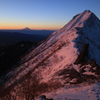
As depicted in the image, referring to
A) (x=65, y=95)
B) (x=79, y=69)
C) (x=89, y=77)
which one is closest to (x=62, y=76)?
(x=79, y=69)

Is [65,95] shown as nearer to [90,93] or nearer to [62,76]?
[90,93]

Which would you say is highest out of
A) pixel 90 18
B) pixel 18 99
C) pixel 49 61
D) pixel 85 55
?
pixel 90 18

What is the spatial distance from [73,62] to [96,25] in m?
50.5

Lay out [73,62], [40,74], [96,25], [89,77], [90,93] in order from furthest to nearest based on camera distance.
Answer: [96,25]
[40,74]
[73,62]
[89,77]
[90,93]

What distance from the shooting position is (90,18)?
6850cm

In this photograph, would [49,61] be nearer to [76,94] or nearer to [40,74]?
[40,74]

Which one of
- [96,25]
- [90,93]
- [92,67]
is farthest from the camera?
[96,25]

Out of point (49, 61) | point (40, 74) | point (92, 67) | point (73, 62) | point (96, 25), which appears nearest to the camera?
point (92, 67)

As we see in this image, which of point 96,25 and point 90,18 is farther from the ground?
point 90,18

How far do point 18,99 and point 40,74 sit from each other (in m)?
10.8

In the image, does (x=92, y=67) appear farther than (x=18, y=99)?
Yes

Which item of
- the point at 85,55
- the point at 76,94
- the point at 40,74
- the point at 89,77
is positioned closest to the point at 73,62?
the point at 85,55

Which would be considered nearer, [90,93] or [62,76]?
[90,93]

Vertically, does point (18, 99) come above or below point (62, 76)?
below
